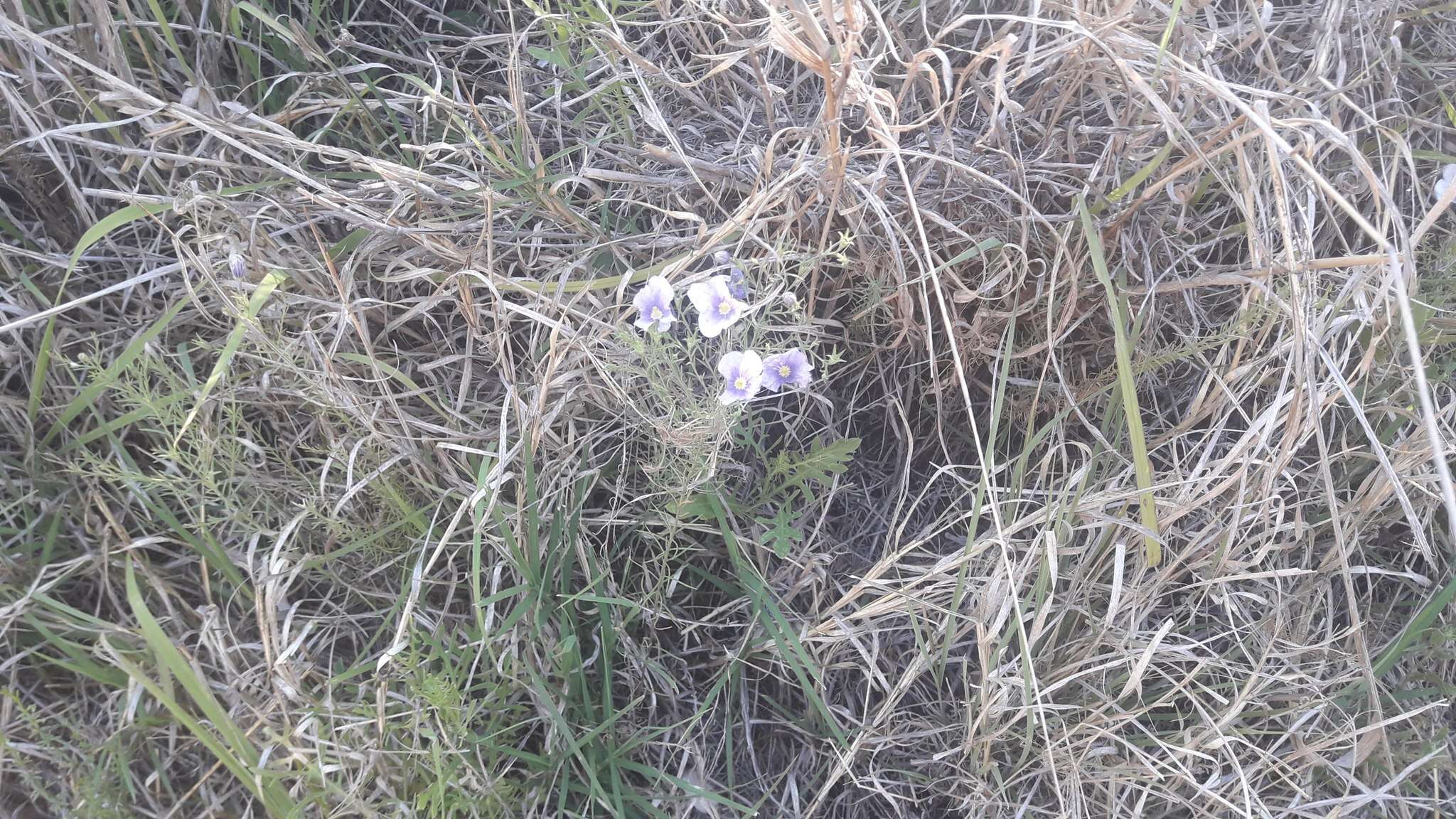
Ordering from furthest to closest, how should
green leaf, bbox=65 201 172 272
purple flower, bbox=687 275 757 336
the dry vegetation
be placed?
green leaf, bbox=65 201 172 272
the dry vegetation
purple flower, bbox=687 275 757 336

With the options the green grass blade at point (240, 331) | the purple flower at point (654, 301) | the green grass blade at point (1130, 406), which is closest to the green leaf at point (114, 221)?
the green grass blade at point (240, 331)

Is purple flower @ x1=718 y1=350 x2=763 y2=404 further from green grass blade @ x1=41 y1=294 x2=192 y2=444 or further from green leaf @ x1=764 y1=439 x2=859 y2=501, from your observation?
green grass blade @ x1=41 y1=294 x2=192 y2=444

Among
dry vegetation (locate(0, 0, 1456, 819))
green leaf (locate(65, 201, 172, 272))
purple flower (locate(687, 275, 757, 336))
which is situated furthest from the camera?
green leaf (locate(65, 201, 172, 272))

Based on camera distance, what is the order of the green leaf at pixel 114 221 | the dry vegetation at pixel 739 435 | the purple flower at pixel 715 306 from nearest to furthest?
1. the purple flower at pixel 715 306
2. the dry vegetation at pixel 739 435
3. the green leaf at pixel 114 221

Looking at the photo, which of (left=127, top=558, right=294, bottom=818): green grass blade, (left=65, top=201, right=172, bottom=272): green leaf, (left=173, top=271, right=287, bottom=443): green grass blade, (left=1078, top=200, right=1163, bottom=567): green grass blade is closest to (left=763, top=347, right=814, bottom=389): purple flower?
(left=1078, top=200, right=1163, bottom=567): green grass blade

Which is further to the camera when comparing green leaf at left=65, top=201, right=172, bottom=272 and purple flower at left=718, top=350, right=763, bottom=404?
green leaf at left=65, top=201, right=172, bottom=272

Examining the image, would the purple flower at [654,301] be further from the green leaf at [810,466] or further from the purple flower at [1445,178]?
the purple flower at [1445,178]
